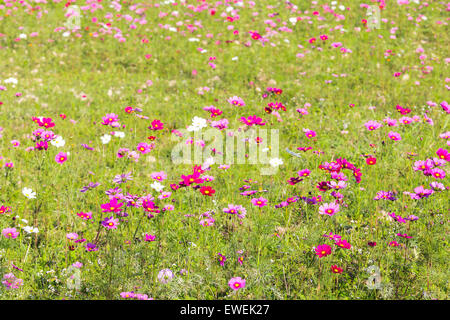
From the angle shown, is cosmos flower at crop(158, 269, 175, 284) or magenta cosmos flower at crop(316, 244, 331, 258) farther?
cosmos flower at crop(158, 269, 175, 284)

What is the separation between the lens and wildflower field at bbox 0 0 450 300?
2758 mm

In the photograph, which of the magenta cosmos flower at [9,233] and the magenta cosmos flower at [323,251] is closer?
the magenta cosmos flower at [323,251]

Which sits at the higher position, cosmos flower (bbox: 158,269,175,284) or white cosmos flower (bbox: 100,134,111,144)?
cosmos flower (bbox: 158,269,175,284)

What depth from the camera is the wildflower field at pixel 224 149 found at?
2758 millimetres

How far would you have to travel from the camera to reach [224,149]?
4.85 m

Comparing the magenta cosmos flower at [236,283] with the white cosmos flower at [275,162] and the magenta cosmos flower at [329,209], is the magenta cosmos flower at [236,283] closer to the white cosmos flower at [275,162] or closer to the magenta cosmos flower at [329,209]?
the magenta cosmos flower at [329,209]

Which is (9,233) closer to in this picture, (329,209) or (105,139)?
(105,139)

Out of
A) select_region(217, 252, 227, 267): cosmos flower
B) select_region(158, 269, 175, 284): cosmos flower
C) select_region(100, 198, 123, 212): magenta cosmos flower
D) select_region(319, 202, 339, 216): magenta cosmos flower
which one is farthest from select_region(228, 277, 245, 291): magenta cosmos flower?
select_region(100, 198, 123, 212): magenta cosmos flower

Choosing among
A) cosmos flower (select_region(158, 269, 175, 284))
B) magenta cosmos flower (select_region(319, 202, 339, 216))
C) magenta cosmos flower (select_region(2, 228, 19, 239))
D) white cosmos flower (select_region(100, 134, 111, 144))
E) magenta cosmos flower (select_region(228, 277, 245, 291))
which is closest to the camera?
magenta cosmos flower (select_region(228, 277, 245, 291))

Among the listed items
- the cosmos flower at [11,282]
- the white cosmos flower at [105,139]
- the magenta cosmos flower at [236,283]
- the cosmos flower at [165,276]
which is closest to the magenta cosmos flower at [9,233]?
the cosmos flower at [11,282]

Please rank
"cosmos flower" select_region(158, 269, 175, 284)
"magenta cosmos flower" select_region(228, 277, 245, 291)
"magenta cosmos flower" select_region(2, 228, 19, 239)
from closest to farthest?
1. "magenta cosmos flower" select_region(228, 277, 245, 291)
2. "cosmos flower" select_region(158, 269, 175, 284)
3. "magenta cosmos flower" select_region(2, 228, 19, 239)

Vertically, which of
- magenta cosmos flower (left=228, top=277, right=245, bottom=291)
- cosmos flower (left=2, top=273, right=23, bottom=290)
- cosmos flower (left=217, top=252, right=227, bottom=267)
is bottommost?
cosmos flower (left=217, top=252, right=227, bottom=267)

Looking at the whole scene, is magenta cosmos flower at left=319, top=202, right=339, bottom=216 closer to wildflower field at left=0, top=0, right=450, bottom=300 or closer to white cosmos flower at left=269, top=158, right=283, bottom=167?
wildflower field at left=0, top=0, right=450, bottom=300
